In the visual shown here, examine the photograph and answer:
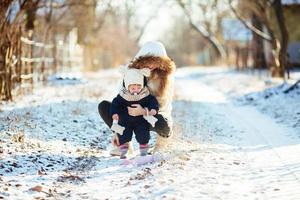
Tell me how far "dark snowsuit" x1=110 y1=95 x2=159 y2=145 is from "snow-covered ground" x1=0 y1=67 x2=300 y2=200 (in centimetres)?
42

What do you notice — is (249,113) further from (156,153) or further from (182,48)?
(182,48)

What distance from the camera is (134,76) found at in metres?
8.20

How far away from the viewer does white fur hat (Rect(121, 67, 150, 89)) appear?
26.9ft

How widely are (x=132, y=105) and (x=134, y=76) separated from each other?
43 cm

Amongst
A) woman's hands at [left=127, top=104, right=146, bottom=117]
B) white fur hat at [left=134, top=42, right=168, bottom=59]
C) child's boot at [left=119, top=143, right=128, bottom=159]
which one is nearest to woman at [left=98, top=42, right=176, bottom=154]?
white fur hat at [left=134, top=42, right=168, bottom=59]

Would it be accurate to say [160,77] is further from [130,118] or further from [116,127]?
[116,127]

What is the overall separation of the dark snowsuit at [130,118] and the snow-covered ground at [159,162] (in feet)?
1.37

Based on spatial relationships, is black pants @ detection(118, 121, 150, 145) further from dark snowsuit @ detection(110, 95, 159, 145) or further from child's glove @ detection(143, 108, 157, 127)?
child's glove @ detection(143, 108, 157, 127)

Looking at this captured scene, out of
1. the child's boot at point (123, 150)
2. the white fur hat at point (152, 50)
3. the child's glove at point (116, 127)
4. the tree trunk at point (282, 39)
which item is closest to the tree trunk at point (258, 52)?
the tree trunk at point (282, 39)

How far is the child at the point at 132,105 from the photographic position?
820 cm

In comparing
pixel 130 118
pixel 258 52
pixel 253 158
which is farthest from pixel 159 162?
pixel 258 52

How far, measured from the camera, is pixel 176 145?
9156 mm

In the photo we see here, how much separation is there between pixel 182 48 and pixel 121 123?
80.9 meters

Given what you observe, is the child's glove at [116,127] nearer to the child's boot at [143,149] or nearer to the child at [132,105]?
the child at [132,105]
